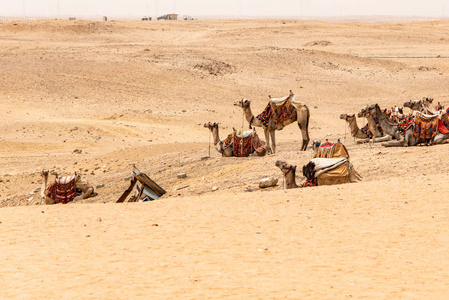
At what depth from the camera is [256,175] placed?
15109 mm

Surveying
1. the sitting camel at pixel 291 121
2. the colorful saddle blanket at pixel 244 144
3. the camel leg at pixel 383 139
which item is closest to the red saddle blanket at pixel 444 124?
the camel leg at pixel 383 139

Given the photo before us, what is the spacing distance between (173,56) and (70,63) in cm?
686

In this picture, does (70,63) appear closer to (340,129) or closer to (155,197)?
(340,129)

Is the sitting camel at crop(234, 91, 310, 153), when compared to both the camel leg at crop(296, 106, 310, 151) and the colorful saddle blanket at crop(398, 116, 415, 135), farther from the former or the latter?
the colorful saddle blanket at crop(398, 116, 415, 135)

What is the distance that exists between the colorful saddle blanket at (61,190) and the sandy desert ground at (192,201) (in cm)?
43

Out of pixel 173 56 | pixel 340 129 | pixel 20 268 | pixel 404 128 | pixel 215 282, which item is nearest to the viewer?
pixel 215 282

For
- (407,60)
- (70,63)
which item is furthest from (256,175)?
(407,60)

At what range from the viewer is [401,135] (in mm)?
17906

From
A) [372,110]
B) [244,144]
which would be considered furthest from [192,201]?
[372,110]

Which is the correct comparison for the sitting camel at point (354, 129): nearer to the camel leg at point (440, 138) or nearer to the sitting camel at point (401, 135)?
the sitting camel at point (401, 135)

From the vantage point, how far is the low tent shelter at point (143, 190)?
46.6 ft

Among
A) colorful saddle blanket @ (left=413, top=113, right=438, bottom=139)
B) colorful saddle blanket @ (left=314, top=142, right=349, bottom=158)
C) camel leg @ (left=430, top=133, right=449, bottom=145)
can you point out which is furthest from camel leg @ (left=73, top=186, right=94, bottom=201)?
camel leg @ (left=430, top=133, right=449, bottom=145)

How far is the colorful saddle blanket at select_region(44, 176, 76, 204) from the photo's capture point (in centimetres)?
1543

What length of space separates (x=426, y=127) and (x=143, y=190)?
7321 mm
